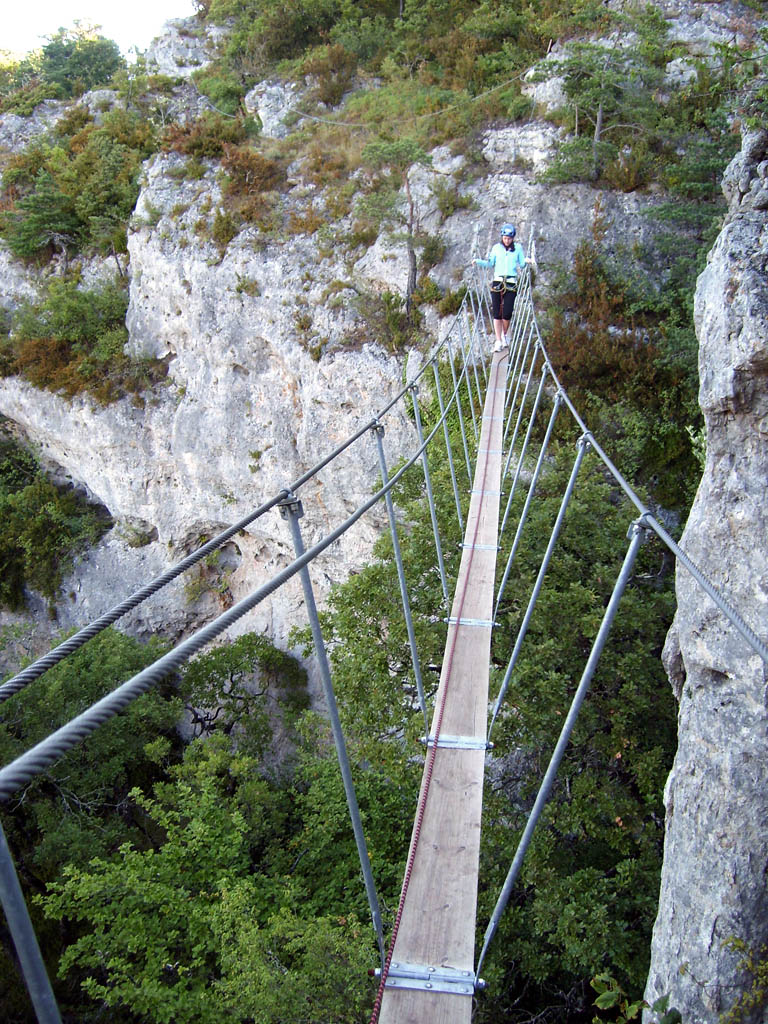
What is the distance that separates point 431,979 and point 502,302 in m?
6.43

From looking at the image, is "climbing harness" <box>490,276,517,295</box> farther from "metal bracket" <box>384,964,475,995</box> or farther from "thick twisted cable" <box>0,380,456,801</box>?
"metal bracket" <box>384,964,475,995</box>

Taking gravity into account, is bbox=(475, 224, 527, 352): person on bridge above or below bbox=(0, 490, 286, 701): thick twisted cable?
above

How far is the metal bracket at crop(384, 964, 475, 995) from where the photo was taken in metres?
1.86

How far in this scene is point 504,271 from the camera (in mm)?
6691

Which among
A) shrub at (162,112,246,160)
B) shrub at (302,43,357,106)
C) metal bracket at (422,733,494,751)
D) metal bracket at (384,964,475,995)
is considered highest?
shrub at (302,43,357,106)

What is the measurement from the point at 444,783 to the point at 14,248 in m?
14.6

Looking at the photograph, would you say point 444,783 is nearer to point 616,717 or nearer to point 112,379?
point 616,717

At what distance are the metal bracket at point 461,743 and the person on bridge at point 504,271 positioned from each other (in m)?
5.27

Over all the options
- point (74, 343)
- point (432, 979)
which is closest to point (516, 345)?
point (432, 979)

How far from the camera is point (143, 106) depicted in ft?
47.1

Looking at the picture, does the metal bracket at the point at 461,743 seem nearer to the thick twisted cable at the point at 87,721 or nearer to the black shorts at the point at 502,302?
the thick twisted cable at the point at 87,721

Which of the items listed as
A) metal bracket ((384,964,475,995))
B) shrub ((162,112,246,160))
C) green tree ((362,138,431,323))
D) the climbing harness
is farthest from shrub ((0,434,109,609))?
metal bracket ((384,964,475,995))

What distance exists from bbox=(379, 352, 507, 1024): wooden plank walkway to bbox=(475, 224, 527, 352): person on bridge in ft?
13.7

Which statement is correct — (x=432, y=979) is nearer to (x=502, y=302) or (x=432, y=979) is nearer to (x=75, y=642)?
(x=75, y=642)
